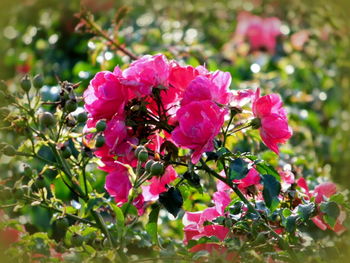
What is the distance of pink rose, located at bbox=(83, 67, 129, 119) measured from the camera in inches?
46.4

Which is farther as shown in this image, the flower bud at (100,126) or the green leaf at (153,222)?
the green leaf at (153,222)

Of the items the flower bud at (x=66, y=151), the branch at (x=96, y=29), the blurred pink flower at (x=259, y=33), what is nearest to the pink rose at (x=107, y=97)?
the flower bud at (x=66, y=151)

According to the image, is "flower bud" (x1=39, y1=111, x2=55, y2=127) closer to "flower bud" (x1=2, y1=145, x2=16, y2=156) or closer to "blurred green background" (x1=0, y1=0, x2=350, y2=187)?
"flower bud" (x1=2, y1=145, x2=16, y2=156)

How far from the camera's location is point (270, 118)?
1.25 meters

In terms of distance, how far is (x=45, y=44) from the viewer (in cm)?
330

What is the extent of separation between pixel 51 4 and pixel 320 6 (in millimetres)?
1552

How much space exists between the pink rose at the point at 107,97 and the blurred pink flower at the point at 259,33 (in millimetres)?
2326

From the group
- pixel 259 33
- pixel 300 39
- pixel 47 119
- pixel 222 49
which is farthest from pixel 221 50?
pixel 47 119

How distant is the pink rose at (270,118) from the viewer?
4.10 feet

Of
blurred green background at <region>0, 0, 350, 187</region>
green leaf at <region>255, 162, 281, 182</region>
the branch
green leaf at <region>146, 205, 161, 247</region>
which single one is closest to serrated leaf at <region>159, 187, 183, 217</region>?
green leaf at <region>146, 205, 161, 247</region>

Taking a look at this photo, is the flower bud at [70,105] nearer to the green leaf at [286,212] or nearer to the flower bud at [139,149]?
the flower bud at [139,149]

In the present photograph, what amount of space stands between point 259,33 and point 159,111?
2429mm

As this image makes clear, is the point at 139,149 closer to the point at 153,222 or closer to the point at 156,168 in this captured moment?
the point at 156,168

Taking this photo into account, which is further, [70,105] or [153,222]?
[153,222]
